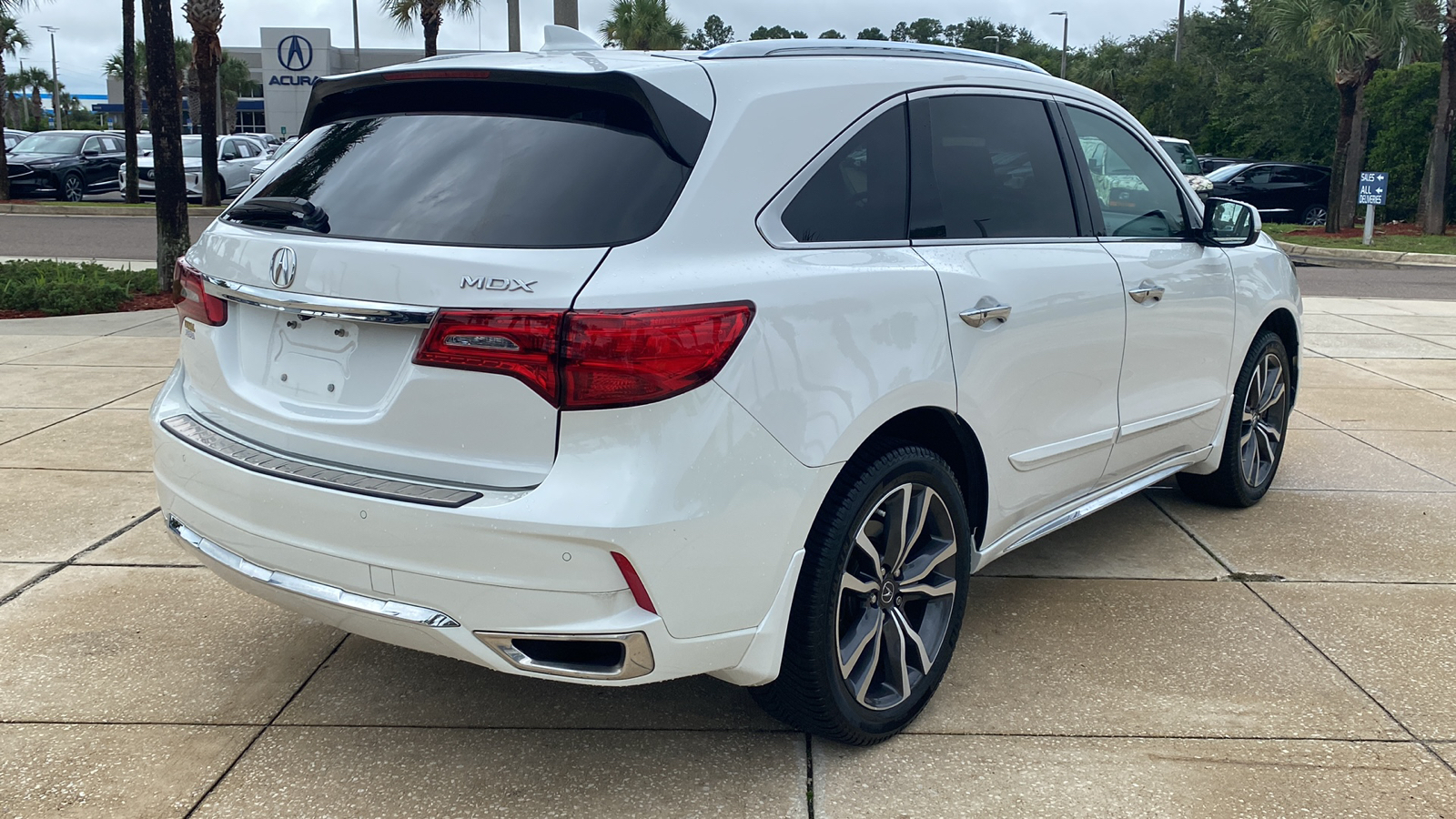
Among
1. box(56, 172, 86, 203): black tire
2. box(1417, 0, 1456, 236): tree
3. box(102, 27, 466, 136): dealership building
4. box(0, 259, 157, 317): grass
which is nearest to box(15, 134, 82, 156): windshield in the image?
box(56, 172, 86, 203): black tire

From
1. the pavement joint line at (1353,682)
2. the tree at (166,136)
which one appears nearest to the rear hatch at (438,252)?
the pavement joint line at (1353,682)

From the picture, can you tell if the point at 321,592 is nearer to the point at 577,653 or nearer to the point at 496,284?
the point at 577,653

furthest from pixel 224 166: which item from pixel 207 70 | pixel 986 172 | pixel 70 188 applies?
pixel 986 172

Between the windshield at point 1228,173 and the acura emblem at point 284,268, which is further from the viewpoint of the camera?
the windshield at point 1228,173

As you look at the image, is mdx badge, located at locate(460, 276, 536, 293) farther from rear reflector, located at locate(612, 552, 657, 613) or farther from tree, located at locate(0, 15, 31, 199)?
tree, located at locate(0, 15, 31, 199)

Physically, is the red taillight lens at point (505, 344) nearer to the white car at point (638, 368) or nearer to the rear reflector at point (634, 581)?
the white car at point (638, 368)

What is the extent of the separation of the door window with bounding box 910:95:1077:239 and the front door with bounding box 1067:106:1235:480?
0.24m

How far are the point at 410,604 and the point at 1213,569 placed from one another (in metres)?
3.11

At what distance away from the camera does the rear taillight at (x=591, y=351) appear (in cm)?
246

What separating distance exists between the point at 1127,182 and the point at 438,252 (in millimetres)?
2702

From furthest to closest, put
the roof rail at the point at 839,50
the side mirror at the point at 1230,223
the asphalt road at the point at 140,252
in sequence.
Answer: the asphalt road at the point at 140,252
the side mirror at the point at 1230,223
the roof rail at the point at 839,50

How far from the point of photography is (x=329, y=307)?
2703 mm

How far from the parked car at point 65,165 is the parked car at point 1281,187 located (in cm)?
2458

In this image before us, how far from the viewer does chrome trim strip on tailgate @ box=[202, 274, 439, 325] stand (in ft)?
8.47
